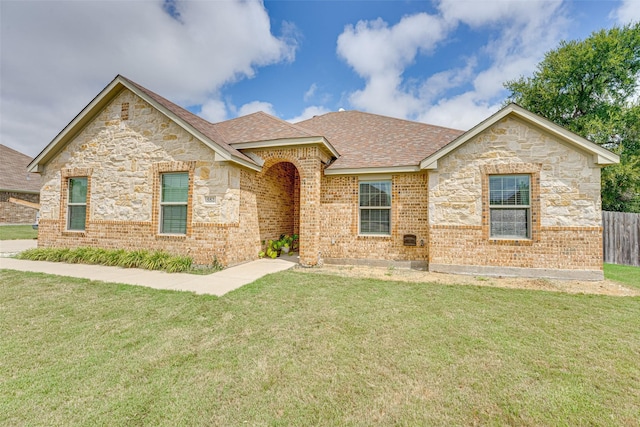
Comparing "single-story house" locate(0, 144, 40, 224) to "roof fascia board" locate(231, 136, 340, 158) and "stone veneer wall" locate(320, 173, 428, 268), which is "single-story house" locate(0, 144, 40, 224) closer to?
"roof fascia board" locate(231, 136, 340, 158)

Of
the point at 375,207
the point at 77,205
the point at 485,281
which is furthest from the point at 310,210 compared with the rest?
the point at 77,205

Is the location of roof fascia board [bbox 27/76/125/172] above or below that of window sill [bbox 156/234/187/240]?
above

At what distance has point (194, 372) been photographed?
280 centimetres

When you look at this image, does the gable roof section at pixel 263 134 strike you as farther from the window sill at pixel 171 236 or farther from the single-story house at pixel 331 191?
the window sill at pixel 171 236

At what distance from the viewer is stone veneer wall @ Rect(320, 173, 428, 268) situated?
8.41 m

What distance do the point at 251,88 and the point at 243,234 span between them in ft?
32.3

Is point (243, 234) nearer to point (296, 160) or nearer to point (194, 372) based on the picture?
point (296, 160)

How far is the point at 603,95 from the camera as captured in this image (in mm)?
18281

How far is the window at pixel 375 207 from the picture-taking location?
8797 mm

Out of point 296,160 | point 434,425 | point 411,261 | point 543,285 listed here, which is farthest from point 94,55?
point 543,285

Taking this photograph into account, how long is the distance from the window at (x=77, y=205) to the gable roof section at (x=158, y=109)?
140 cm

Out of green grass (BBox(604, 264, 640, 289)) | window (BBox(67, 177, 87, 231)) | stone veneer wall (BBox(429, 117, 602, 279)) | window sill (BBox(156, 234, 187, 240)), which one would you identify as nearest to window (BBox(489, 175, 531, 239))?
stone veneer wall (BBox(429, 117, 602, 279))

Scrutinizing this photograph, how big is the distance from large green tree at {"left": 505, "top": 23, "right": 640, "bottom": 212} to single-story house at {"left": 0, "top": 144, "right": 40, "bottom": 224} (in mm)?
40381

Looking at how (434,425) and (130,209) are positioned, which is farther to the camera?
(130,209)
